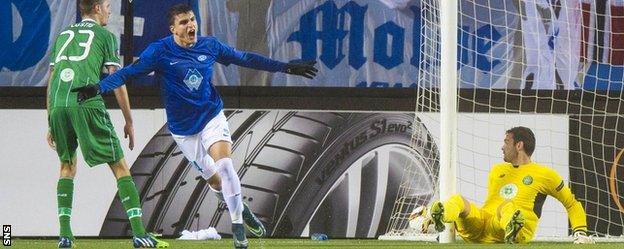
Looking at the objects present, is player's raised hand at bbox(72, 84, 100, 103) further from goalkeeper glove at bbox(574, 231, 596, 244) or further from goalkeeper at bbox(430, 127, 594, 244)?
goalkeeper glove at bbox(574, 231, 596, 244)

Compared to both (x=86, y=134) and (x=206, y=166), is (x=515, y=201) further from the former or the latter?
(x=86, y=134)

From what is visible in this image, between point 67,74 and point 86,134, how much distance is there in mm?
394

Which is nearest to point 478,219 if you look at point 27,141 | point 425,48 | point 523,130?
point 523,130

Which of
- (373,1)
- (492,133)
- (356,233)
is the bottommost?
(356,233)

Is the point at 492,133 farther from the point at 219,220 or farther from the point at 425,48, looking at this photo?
the point at 219,220

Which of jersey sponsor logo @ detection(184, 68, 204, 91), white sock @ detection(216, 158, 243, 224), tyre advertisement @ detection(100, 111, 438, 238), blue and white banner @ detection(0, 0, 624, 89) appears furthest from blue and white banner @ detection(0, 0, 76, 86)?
white sock @ detection(216, 158, 243, 224)

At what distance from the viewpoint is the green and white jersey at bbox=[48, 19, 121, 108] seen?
33.6ft

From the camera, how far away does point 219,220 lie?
43.4 feet

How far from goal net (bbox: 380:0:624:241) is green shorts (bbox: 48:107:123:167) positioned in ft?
11.8

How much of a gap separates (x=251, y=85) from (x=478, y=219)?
3014 mm

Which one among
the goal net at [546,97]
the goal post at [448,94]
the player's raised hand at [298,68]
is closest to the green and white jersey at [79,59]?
the player's raised hand at [298,68]

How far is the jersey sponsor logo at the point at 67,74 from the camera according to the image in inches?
404

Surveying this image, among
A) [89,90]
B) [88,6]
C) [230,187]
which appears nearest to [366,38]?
[88,6]

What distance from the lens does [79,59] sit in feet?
33.6
